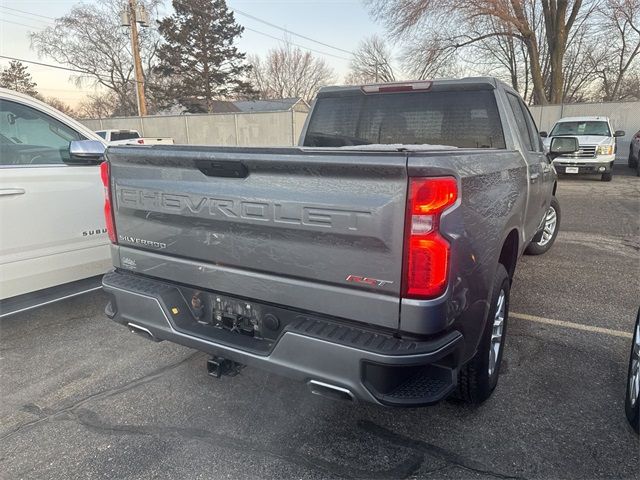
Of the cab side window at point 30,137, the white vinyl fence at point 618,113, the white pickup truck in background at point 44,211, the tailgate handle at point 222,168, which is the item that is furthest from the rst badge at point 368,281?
the white vinyl fence at point 618,113

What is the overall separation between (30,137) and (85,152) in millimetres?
505

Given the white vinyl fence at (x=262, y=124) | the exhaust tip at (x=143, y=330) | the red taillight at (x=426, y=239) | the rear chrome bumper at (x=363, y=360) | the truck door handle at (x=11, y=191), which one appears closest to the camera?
the red taillight at (x=426, y=239)

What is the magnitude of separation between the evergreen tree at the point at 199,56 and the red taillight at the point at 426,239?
143ft

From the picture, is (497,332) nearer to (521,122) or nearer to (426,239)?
(426,239)

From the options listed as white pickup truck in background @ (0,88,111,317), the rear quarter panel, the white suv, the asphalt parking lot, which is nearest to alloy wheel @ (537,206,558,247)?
the asphalt parking lot

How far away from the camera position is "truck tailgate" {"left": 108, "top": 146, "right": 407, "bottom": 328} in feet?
6.15

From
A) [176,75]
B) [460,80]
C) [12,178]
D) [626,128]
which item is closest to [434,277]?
[460,80]

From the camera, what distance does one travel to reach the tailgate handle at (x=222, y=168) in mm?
2180

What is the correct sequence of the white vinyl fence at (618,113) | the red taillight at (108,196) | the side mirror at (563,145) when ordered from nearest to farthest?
the red taillight at (108,196)
the side mirror at (563,145)
the white vinyl fence at (618,113)

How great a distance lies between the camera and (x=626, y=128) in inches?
814

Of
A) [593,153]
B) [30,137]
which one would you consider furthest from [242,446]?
[593,153]

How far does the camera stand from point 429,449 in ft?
7.96

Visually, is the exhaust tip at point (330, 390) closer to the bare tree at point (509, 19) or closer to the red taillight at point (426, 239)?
the red taillight at point (426, 239)

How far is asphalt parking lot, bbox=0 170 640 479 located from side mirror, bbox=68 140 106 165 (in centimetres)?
149
